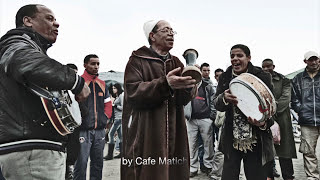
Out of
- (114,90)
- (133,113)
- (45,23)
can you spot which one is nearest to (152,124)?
(133,113)

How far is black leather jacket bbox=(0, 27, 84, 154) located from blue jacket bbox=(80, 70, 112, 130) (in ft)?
9.09

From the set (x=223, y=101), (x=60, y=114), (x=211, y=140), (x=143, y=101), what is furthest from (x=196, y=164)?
(x=60, y=114)

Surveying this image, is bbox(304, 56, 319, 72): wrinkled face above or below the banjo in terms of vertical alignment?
above

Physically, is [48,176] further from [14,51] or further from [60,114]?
[14,51]

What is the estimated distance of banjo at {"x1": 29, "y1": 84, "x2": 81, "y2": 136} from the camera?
2.27 meters

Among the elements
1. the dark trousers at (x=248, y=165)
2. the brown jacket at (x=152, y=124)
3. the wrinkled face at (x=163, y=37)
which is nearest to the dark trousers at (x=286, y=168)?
the dark trousers at (x=248, y=165)

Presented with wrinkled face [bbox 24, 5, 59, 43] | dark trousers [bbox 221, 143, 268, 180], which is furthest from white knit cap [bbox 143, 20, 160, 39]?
dark trousers [bbox 221, 143, 268, 180]

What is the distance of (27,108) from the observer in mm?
2230

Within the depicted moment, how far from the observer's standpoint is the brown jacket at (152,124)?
2.75 meters

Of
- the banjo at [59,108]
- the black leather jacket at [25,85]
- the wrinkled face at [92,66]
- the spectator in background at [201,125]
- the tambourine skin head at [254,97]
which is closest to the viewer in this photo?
the black leather jacket at [25,85]

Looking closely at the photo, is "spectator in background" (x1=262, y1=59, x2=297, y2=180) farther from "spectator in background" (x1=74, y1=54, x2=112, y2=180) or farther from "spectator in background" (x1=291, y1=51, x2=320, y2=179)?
"spectator in background" (x1=74, y1=54, x2=112, y2=180)

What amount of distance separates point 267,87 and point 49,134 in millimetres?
2428

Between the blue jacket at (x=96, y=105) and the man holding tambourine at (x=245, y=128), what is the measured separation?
82.5 inches

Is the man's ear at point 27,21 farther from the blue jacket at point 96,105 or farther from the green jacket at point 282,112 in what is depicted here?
the green jacket at point 282,112
